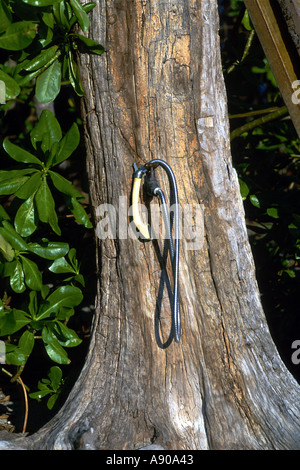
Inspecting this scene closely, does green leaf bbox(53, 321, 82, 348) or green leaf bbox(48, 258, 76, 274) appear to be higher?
green leaf bbox(48, 258, 76, 274)

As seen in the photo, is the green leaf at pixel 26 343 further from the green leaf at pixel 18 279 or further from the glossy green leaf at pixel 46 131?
the glossy green leaf at pixel 46 131

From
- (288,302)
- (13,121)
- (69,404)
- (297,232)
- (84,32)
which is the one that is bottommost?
(69,404)

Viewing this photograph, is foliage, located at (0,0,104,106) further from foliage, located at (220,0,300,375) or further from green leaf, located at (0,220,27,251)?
foliage, located at (220,0,300,375)

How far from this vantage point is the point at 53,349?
2113 millimetres

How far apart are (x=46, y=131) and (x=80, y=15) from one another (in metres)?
0.49

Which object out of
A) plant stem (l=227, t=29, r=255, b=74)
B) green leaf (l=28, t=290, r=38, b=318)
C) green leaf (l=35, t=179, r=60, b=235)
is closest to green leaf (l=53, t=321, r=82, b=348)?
green leaf (l=28, t=290, r=38, b=318)

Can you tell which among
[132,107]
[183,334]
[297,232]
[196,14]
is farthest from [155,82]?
[297,232]

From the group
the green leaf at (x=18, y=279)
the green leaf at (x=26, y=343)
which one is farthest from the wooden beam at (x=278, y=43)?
the green leaf at (x=26, y=343)

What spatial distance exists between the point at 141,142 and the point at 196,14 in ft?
1.58

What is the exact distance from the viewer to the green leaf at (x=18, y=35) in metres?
1.80

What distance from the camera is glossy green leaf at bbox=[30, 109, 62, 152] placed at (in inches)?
78.7

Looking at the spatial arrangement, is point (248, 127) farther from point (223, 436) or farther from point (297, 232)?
point (223, 436)

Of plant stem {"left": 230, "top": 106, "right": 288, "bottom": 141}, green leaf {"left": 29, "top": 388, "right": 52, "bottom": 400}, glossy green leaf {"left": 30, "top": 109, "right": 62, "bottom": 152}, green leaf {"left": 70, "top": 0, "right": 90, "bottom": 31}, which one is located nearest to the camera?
green leaf {"left": 70, "top": 0, "right": 90, "bottom": 31}

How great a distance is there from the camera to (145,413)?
70.0 inches
